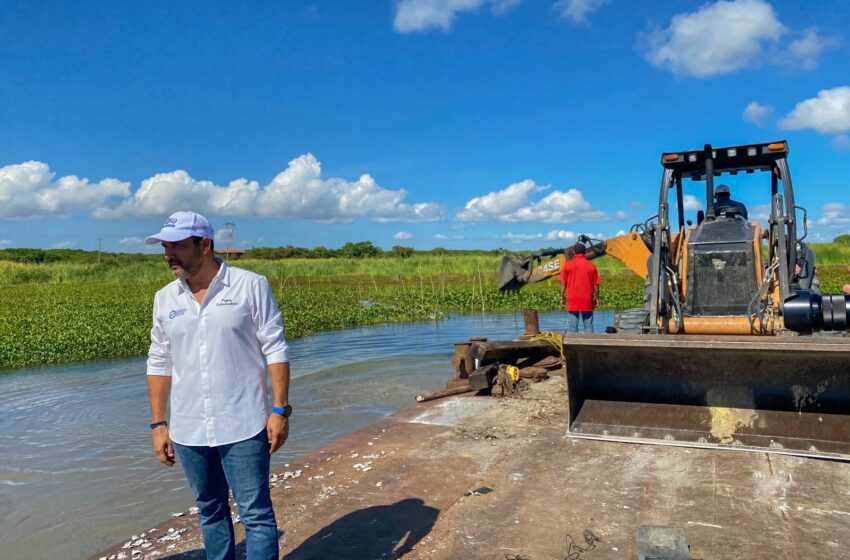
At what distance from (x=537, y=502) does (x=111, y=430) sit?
5569 millimetres

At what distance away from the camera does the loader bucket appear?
17.5 feet

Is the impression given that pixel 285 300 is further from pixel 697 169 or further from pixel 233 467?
pixel 233 467

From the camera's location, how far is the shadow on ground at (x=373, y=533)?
399 cm

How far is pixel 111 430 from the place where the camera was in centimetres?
800

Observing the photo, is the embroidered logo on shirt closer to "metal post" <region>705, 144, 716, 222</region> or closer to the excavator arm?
"metal post" <region>705, 144, 716, 222</region>

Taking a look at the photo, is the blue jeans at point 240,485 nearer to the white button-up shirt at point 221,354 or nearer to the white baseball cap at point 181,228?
the white button-up shirt at point 221,354

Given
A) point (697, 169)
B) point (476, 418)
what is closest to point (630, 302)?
point (697, 169)

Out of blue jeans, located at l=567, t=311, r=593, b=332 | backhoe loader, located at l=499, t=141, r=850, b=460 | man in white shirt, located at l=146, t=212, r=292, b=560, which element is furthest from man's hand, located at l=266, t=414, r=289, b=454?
blue jeans, located at l=567, t=311, r=593, b=332

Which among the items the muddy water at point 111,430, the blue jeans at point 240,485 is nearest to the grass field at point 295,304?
the muddy water at point 111,430

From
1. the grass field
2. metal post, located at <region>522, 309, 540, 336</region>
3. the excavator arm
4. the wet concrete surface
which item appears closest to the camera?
the wet concrete surface

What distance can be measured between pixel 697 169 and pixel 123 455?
6.96 meters

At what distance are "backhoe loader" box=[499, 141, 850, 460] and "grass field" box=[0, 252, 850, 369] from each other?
34.8ft

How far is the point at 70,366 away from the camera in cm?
1248

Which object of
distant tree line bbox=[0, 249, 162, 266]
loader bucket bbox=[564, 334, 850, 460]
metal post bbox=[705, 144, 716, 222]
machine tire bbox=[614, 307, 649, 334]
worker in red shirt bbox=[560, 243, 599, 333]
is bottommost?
loader bucket bbox=[564, 334, 850, 460]
